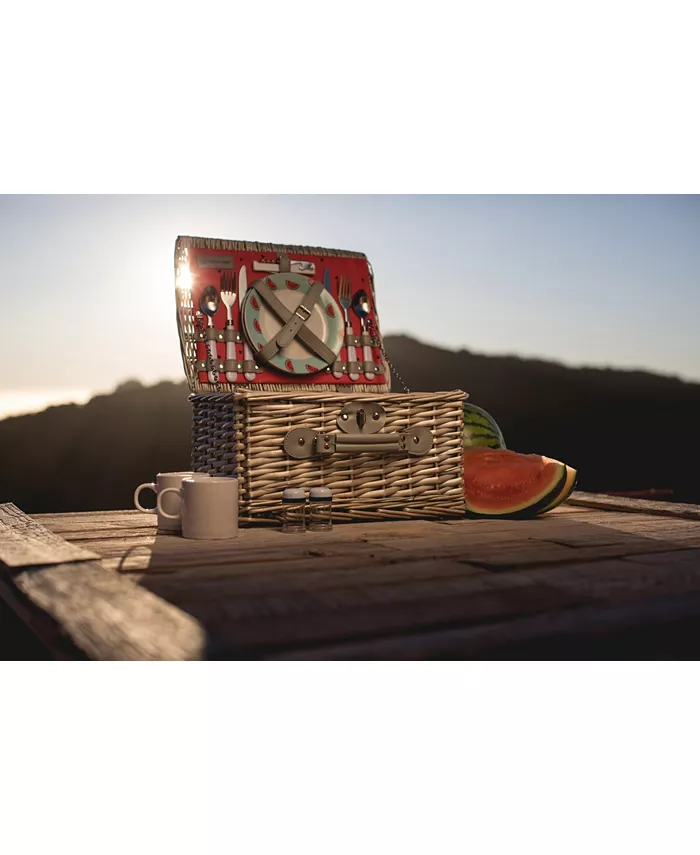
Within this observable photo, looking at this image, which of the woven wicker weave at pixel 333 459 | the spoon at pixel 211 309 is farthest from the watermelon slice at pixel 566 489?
the spoon at pixel 211 309

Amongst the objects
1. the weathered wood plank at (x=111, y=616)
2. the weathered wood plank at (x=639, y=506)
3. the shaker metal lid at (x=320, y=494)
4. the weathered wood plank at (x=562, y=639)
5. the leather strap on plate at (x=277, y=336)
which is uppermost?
the leather strap on plate at (x=277, y=336)

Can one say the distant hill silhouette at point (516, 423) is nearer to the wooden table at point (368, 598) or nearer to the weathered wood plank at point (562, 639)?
the wooden table at point (368, 598)

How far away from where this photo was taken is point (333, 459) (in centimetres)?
199

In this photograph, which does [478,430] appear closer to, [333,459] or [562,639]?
[333,459]

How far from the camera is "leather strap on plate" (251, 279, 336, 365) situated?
8.04 feet

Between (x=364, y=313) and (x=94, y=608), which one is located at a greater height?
(x=364, y=313)

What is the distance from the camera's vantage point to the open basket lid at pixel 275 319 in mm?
2387

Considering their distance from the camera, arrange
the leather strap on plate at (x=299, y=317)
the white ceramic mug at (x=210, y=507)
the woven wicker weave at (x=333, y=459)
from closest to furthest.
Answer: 1. the white ceramic mug at (x=210, y=507)
2. the woven wicker weave at (x=333, y=459)
3. the leather strap on plate at (x=299, y=317)

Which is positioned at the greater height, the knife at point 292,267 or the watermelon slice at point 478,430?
the knife at point 292,267

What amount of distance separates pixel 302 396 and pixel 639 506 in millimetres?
1030

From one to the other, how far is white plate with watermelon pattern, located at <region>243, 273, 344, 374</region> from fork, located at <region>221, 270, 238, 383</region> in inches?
1.8

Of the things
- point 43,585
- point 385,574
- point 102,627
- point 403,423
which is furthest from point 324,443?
point 102,627

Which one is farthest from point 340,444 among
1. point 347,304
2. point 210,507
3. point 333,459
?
point 347,304

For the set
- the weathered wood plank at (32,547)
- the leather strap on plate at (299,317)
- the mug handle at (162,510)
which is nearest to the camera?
the weathered wood plank at (32,547)
